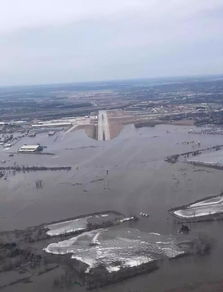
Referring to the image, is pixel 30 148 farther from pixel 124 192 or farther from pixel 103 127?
pixel 124 192

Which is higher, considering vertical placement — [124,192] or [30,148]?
[30,148]

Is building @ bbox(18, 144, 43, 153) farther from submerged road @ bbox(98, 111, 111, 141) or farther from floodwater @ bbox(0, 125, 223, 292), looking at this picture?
submerged road @ bbox(98, 111, 111, 141)

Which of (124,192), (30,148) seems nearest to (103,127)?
(30,148)

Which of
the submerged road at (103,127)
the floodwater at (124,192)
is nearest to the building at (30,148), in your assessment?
the floodwater at (124,192)

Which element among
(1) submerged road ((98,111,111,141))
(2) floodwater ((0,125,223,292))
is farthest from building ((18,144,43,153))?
(1) submerged road ((98,111,111,141))

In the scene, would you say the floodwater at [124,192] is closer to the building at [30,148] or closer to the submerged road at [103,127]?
the building at [30,148]

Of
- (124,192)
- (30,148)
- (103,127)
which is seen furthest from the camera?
(103,127)
